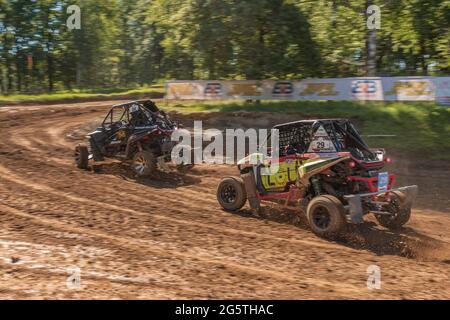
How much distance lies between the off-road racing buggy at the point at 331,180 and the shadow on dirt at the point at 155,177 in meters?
3.12

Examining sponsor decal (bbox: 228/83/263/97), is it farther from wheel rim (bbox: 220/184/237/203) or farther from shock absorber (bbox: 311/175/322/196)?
shock absorber (bbox: 311/175/322/196)

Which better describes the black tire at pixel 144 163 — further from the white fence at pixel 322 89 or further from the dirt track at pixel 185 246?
the white fence at pixel 322 89

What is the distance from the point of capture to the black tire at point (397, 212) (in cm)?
769

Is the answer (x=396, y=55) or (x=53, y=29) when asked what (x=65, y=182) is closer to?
(x=396, y=55)

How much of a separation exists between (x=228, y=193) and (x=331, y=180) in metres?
2.14

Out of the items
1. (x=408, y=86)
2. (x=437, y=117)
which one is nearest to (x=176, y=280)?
(x=437, y=117)

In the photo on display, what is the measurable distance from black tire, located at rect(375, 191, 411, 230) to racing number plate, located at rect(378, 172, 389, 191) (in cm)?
36

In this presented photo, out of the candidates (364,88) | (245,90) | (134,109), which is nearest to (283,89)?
(245,90)

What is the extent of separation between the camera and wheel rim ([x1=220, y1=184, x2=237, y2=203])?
898cm

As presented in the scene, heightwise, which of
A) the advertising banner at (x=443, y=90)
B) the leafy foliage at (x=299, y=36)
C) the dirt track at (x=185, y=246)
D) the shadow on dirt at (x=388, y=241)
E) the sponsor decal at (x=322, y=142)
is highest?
the leafy foliage at (x=299, y=36)

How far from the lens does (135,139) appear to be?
38.3ft

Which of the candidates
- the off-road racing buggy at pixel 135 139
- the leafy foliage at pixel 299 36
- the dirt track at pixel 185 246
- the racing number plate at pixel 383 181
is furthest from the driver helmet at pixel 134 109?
the leafy foliage at pixel 299 36

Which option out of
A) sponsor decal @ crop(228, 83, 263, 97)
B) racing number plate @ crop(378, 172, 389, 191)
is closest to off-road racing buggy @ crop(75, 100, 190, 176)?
racing number plate @ crop(378, 172, 389, 191)

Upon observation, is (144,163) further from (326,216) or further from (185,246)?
(326,216)
